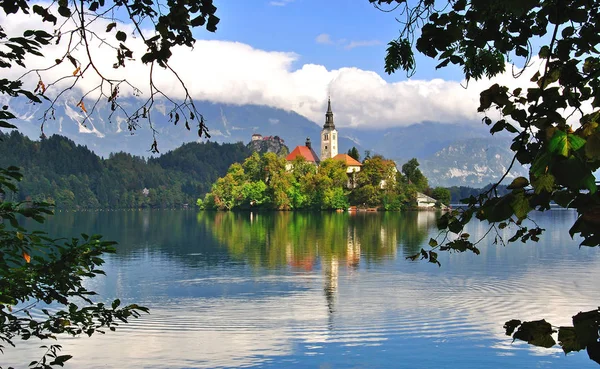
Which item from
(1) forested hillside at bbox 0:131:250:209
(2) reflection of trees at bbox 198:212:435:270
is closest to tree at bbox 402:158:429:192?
(2) reflection of trees at bbox 198:212:435:270

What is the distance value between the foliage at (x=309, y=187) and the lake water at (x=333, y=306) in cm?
6373

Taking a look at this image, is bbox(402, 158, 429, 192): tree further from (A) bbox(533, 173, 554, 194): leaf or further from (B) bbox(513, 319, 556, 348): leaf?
(A) bbox(533, 173, 554, 194): leaf

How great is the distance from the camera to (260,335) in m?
17.0

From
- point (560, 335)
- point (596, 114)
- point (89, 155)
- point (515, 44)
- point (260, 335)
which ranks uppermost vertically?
point (89, 155)

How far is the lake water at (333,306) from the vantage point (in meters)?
14.9

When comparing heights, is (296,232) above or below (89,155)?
below

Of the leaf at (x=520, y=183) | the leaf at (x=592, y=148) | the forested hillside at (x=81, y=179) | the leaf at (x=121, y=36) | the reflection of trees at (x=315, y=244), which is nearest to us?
the leaf at (x=592, y=148)

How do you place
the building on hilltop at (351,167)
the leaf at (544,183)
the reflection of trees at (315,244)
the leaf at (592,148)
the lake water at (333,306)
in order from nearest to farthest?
the leaf at (592,148), the leaf at (544,183), the lake water at (333,306), the reflection of trees at (315,244), the building on hilltop at (351,167)

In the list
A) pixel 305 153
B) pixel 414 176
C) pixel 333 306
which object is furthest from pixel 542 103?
pixel 305 153

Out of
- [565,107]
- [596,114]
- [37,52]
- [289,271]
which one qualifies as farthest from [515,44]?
[289,271]

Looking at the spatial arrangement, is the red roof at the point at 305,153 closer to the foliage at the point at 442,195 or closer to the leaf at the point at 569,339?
the foliage at the point at 442,195

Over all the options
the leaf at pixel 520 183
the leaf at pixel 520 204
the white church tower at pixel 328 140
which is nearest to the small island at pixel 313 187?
the white church tower at pixel 328 140

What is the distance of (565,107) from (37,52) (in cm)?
353

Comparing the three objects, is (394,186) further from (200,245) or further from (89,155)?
(89,155)
